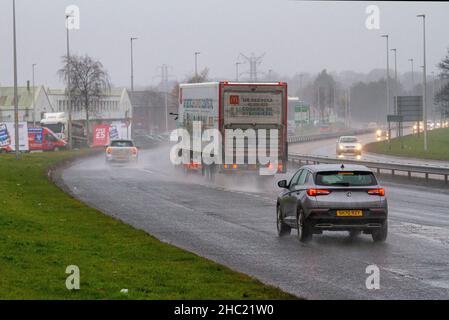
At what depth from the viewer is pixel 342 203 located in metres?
19.5

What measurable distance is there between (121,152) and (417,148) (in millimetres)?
34317

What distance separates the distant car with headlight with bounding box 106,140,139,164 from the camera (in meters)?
58.4

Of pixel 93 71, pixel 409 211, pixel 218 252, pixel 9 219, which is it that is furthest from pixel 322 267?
pixel 93 71

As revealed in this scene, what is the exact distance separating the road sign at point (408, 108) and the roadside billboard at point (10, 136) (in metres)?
27.5

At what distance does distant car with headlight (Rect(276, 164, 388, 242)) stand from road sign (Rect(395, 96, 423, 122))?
187ft

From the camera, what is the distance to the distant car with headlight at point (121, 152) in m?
58.4

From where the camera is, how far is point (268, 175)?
3919 cm

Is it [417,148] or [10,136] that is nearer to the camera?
[10,136]

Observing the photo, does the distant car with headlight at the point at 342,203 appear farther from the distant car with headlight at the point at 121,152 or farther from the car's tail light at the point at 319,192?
the distant car with headlight at the point at 121,152

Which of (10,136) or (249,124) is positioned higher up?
(249,124)

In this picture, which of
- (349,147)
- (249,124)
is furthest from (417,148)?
(249,124)

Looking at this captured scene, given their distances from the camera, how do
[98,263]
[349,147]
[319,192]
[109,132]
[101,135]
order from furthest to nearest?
[101,135] → [109,132] → [349,147] → [319,192] → [98,263]

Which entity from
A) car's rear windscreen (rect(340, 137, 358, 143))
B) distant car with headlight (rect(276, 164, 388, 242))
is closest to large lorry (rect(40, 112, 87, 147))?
car's rear windscreen (rect(340, 137, 358, 143))

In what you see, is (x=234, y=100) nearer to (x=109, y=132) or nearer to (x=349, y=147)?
(x=349, y=147)
